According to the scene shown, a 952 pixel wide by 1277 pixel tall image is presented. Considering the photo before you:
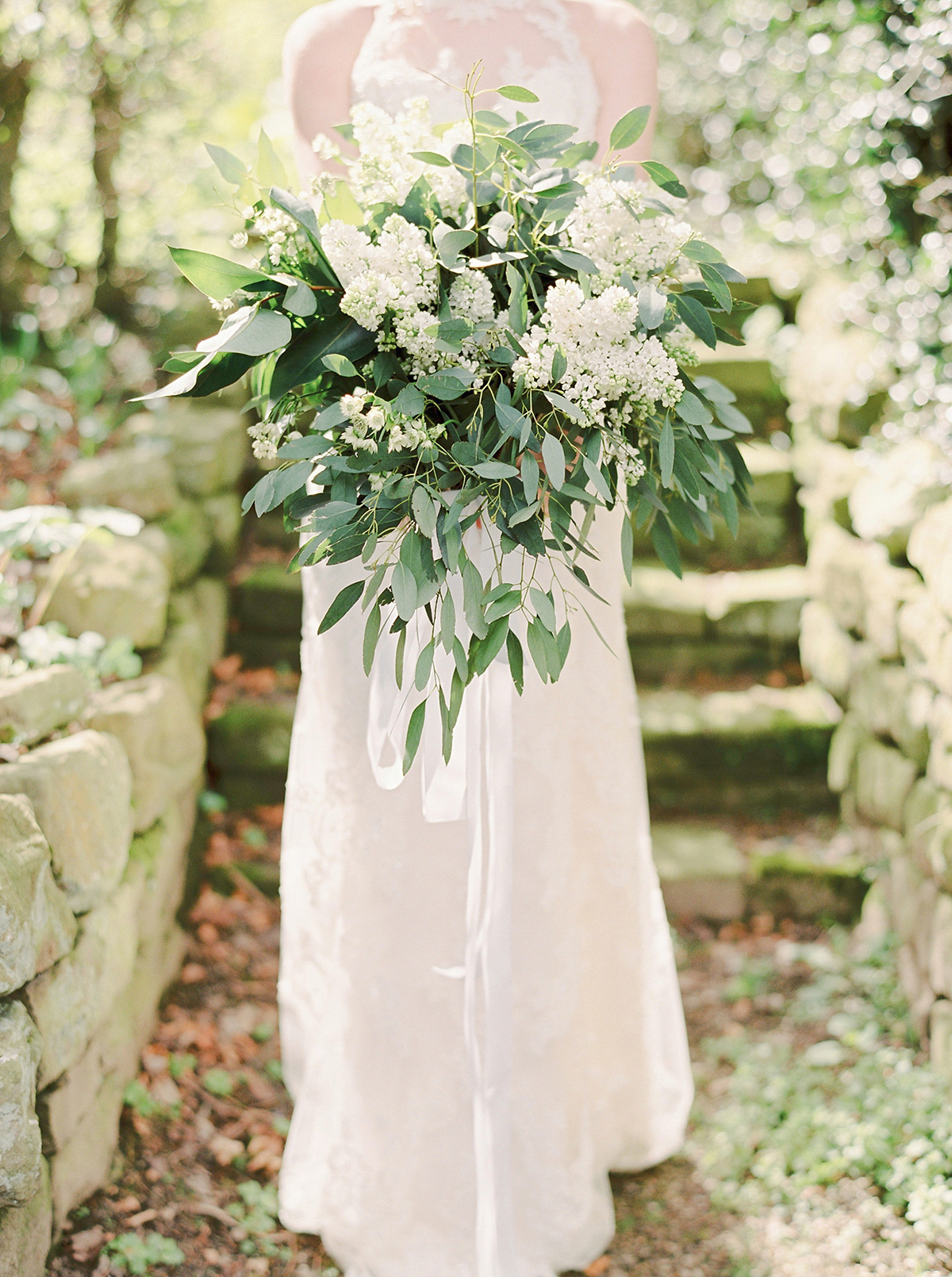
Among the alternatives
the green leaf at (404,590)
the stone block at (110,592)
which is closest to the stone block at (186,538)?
the stone block at (110,592)

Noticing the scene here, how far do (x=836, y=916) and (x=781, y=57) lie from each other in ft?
11.6

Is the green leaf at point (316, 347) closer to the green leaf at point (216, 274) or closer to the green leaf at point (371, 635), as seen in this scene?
the green leaf at point (216, 274)

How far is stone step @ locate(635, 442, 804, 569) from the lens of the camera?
12.0 ft

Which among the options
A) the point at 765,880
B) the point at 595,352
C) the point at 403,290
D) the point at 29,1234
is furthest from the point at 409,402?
the point at 765,880

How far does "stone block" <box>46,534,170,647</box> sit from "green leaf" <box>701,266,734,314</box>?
147 cm

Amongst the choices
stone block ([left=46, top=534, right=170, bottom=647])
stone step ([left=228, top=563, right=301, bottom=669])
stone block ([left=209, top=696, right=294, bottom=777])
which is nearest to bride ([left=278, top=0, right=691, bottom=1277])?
stone block ([left=46, top=534, right=170, bottom=647])

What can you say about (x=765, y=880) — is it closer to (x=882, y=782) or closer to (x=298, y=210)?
(x=882, y=782)

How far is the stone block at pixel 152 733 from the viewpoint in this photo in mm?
2271

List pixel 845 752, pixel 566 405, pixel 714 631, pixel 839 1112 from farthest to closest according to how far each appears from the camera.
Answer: pixel 714 631, pixel 845 752, pixel 839 1112, pixel 566 405

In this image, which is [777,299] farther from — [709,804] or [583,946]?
[583,946]

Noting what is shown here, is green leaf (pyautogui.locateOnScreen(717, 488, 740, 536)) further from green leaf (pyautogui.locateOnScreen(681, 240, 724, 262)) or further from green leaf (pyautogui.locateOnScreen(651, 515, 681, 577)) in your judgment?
green leaf (pyautogui.locateOnScreen(681, 240, 724, 262))

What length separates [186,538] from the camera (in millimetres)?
3072

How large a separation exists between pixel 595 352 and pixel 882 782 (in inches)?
74.4

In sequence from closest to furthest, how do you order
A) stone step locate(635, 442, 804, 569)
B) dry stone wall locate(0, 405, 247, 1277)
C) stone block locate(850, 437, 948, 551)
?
dry stone wall locate(0, 405, 247, 1277), stone block locate(850, 437, 948, 551), stone step locate(635, 442, 804, 569)
